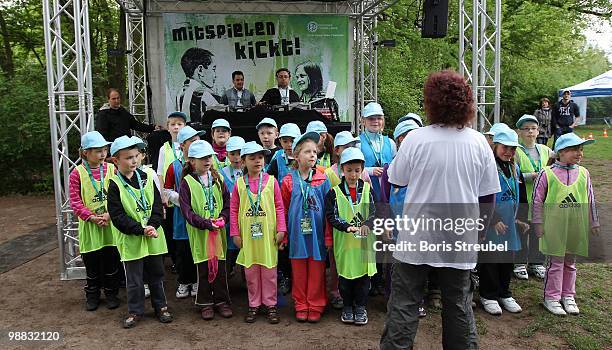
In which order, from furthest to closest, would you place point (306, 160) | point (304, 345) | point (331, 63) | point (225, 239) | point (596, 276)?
1. point (331, 63)
2. point (596, 276)
3. point (225, 239)
4. point (306, 160)
5. point (304, 345)

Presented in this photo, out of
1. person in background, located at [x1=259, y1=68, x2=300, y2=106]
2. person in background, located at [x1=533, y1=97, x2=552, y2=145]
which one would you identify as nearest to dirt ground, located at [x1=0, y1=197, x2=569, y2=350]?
person in background, located at [x1=259, y1=68, x2=300, y2=106]

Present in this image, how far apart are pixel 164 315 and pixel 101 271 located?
2.80 feet

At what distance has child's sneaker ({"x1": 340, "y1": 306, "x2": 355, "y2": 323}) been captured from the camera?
413 centimetres

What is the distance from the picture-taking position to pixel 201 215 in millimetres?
4281

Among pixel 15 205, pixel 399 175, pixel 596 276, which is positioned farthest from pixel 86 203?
pixel 15 205

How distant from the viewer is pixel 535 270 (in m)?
5.24

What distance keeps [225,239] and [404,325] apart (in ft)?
6.83

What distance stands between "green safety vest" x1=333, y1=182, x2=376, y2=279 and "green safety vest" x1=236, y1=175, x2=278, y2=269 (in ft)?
1.77

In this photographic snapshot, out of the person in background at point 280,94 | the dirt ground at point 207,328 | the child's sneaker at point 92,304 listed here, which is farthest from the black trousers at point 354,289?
the person in background at point 280,94

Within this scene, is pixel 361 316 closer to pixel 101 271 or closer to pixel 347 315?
pixel 347 315

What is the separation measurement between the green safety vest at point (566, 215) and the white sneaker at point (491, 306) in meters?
0.63

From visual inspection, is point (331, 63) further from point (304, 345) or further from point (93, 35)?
point (304, 345)

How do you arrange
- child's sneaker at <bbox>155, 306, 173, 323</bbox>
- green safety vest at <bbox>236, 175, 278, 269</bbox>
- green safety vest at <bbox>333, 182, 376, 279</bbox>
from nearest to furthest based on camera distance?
green safety vest at <bbox>333, 182, 376, 279</bbox> < green safety vest at <bbox>236, 175, 278, 269</bbox> < child's sneaker at <bbox>155, 306, 173, 323</bbox>

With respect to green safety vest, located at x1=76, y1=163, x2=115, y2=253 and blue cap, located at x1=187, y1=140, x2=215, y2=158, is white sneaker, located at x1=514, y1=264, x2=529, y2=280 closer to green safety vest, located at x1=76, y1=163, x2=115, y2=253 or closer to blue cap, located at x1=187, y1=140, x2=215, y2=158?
blue cap, located at x1=187, y1=140, x2=215, y2=158
